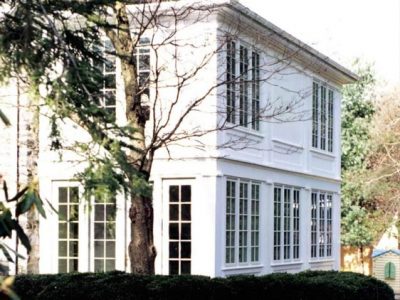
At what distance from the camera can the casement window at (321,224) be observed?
93.8ft

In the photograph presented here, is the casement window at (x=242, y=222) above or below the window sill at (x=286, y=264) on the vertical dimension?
above

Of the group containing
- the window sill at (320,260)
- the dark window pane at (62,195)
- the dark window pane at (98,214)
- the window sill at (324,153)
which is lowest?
the window sill at (320,260)

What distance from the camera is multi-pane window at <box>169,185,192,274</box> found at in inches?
867

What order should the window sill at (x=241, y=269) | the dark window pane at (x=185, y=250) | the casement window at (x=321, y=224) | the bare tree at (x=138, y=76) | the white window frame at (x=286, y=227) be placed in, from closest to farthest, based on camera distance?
the bare tree at (x=138, y=76)
the dark window pane at (x=185, y=250)
the window sill at (x=241, y=269)
the white window frame at (x=286, y=227)
the casement window at (x=321, y=224)

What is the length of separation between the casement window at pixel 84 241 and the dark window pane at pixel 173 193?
58.9 inches

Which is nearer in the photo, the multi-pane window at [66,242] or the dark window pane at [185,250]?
the dark window pane at [185,250]

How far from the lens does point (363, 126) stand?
4362 centimetres

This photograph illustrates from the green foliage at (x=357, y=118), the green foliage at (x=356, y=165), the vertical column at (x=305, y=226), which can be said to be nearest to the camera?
the vertical column at (x=305, y=226)

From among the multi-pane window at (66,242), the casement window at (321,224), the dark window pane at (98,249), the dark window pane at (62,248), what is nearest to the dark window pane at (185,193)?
the dark window pane at (98,249)

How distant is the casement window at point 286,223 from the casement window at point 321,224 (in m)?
1.47

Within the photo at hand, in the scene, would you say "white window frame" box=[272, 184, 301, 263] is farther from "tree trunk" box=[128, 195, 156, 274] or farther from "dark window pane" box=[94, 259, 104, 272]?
"tree trunk" box=[128, 195, 156, 274]

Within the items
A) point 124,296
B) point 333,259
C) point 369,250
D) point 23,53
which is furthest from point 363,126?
point 23,53

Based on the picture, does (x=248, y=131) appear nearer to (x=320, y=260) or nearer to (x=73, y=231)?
(x=73, y=231)

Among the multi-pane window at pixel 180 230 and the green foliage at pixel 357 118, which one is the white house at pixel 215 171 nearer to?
the multi-pane window at pixel 180 230
